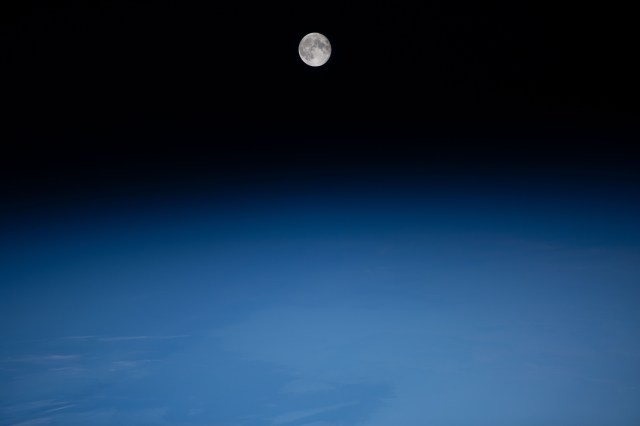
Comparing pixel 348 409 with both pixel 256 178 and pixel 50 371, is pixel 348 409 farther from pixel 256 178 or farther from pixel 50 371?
pixel 256 178

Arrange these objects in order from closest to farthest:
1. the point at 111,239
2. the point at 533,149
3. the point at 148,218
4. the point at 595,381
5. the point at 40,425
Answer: the point at 40,425, the point at 595,381, the point at 111,239, the point at 148,218, the point at 533,149

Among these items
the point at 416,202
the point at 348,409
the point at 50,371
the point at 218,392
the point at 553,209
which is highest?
the point at 416,202

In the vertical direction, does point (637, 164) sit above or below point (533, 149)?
below

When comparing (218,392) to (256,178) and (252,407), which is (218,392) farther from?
(256,178)

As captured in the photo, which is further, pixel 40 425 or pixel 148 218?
pixel 148 218

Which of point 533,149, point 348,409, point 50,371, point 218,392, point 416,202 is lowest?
point 348,409

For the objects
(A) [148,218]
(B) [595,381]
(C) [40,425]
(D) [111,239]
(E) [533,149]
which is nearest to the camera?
(C) [40,425]

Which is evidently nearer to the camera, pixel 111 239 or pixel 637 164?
pixel 111 239

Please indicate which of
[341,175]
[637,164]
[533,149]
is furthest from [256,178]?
[637,164]

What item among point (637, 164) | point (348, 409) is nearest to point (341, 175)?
point (637, 164)
